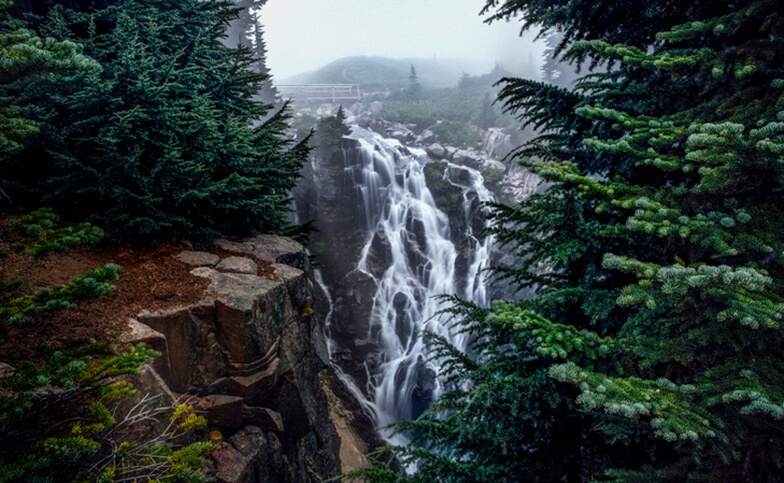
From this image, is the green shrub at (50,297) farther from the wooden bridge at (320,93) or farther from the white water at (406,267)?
the wooden bridge at (320,93)

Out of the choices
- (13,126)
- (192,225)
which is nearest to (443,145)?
(192,225)

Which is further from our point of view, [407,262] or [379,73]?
[379,73]

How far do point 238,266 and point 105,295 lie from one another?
1.86 meters

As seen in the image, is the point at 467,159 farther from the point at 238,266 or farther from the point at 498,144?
the point at 238,266

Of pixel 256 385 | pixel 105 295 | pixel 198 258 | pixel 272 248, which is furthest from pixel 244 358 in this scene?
pixel 272 248

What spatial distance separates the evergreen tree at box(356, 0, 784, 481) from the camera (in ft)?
7.14

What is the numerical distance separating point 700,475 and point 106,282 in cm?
500

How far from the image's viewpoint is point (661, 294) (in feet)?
8.29

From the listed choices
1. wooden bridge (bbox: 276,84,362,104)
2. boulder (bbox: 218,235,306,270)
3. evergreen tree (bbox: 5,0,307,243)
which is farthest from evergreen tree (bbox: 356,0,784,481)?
wooden bridge (bbox: 276,84,362,104)

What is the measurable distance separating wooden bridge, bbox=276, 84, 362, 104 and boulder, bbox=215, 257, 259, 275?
1547 inches

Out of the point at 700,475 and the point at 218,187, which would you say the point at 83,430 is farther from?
the point at 700,475

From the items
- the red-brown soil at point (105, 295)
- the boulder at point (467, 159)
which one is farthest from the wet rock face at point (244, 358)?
the boulder at point (467, 159)

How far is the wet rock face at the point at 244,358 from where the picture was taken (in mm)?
4484

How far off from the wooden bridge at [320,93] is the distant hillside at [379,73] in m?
5.01
